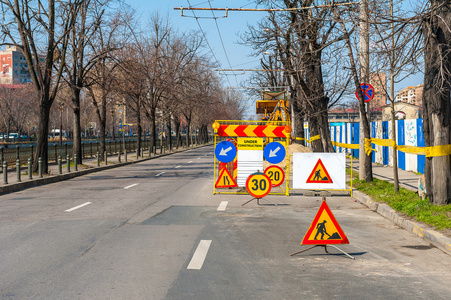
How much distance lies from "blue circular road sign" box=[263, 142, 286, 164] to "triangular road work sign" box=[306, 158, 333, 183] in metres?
1.29

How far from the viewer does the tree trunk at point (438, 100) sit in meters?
10.2

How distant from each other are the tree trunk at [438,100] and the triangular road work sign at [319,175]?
3.29 m

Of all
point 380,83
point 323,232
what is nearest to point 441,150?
point 380,83

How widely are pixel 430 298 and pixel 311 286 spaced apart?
132 centimetres

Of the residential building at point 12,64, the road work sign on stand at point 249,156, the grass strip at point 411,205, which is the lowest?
the grass strip at point 411,205

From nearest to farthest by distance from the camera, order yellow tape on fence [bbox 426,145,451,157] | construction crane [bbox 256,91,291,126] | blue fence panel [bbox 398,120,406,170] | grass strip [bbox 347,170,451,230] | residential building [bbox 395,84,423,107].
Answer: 1. grass strip [bbox 347,170,451,230]
2. yellow tape on fence [bbox 426,145,451,157]
3. residential building [bbox 395,84,423,107]
4. blue fence panel [bbox 398,120,406,170]
5. construction crane [bbox 256,91,291,126]

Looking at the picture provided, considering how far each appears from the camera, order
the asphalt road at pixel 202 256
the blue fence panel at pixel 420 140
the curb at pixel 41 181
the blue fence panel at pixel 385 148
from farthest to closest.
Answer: the blue fence panel at pixel 385 148 < the blue fence panel at pixel 420 140 < the curb at pixel 41 181 < the asphalt road at pixel 202 256

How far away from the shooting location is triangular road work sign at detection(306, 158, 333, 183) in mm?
13406

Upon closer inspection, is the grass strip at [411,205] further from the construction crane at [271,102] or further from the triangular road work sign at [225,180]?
the construction crane at [271,102]

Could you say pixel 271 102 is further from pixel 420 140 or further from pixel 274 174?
pixel 274 174

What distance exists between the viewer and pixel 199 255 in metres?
7.25

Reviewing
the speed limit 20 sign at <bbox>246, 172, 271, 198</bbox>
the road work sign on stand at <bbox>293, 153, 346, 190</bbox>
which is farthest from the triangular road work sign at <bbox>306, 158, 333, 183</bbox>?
the speed limit 20 sign at <bbox>246, 172, 271, 198</bbox>

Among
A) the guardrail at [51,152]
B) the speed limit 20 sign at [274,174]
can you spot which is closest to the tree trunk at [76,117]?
the guardrail at [51,152]

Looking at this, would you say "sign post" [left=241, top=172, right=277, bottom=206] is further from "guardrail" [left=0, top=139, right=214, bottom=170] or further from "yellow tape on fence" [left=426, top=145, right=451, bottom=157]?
"guardrail" [left=0, top=139, right=214, bottom=170]
